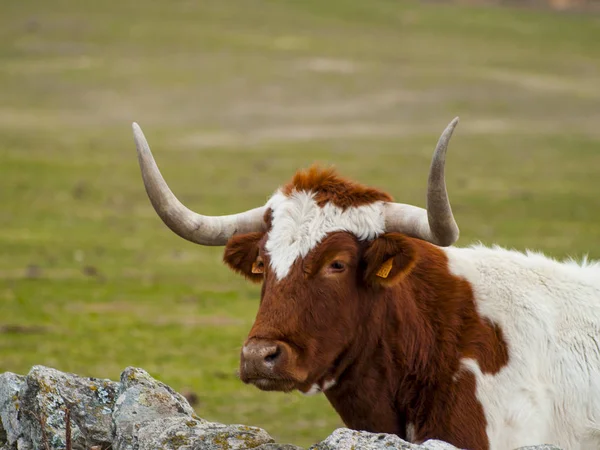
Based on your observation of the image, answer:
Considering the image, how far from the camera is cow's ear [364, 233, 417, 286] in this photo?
6.79m

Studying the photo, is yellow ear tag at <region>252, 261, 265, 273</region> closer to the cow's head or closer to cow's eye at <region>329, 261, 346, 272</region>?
the cow's head

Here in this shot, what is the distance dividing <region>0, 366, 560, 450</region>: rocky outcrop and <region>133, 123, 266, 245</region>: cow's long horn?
1.09 meters

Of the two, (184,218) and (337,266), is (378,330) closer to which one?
(337,266)

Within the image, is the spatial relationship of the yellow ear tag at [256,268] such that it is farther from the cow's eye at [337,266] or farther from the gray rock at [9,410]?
the gray rock at [9,410]

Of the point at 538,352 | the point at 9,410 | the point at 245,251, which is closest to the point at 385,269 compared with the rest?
the point at 245,251

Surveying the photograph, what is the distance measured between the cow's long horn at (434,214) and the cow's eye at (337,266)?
0.37 metres

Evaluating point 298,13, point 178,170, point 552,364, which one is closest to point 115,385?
point 552,364

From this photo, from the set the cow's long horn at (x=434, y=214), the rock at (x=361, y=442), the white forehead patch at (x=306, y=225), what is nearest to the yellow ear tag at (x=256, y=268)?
the white forehead patch at (x=306, y=225)

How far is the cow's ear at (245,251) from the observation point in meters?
7.16

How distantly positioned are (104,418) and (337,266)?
5.17 feet

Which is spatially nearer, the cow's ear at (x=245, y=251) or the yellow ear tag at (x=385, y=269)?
the yellow ear tag at (x=385, y=269)

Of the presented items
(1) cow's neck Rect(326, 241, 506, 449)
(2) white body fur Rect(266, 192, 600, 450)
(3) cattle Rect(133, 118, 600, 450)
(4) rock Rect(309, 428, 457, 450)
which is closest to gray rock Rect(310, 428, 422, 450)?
Result: (4) rock Rect(309, 428, 457, 450)

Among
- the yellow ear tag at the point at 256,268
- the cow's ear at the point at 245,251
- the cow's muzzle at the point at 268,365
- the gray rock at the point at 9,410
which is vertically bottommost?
the gray rock at the point at 9,410

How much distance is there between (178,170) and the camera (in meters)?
32.1
